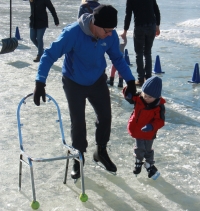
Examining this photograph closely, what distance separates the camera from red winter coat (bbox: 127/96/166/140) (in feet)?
13.0

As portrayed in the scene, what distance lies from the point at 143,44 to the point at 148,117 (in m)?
3.84

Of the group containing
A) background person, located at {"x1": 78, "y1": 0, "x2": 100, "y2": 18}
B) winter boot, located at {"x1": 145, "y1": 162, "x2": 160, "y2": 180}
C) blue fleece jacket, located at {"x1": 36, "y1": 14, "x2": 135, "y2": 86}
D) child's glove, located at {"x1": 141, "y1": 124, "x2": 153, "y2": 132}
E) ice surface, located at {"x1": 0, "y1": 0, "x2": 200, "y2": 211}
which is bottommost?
ice surface, located at {"x1": 0, "y1": 0, "x2": 200, "y2": 211}

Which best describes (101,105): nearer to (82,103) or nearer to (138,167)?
(82,103)

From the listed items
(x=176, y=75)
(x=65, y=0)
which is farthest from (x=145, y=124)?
(x=65, y=0)

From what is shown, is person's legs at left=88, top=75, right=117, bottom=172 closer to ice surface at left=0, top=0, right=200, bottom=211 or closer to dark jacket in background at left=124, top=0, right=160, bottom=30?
ice surface at left=0, top=0, right=200, bottom=211

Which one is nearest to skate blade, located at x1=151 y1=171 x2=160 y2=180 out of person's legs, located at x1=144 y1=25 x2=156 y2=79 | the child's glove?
the child's glove

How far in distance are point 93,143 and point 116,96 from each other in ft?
6.79

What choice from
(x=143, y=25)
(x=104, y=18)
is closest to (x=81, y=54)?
(x=104, y=18)

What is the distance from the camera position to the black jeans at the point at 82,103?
158 inches

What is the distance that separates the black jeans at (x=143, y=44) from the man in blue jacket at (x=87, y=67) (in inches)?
136

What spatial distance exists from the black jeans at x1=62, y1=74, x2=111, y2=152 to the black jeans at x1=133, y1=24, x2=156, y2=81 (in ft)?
11.6

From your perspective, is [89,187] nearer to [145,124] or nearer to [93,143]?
[145,124]

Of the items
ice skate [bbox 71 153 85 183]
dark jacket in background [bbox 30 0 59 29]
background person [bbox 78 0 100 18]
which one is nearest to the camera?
ice skate [bbox 71 153 85 183]

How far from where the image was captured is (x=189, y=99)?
22.8 ft
